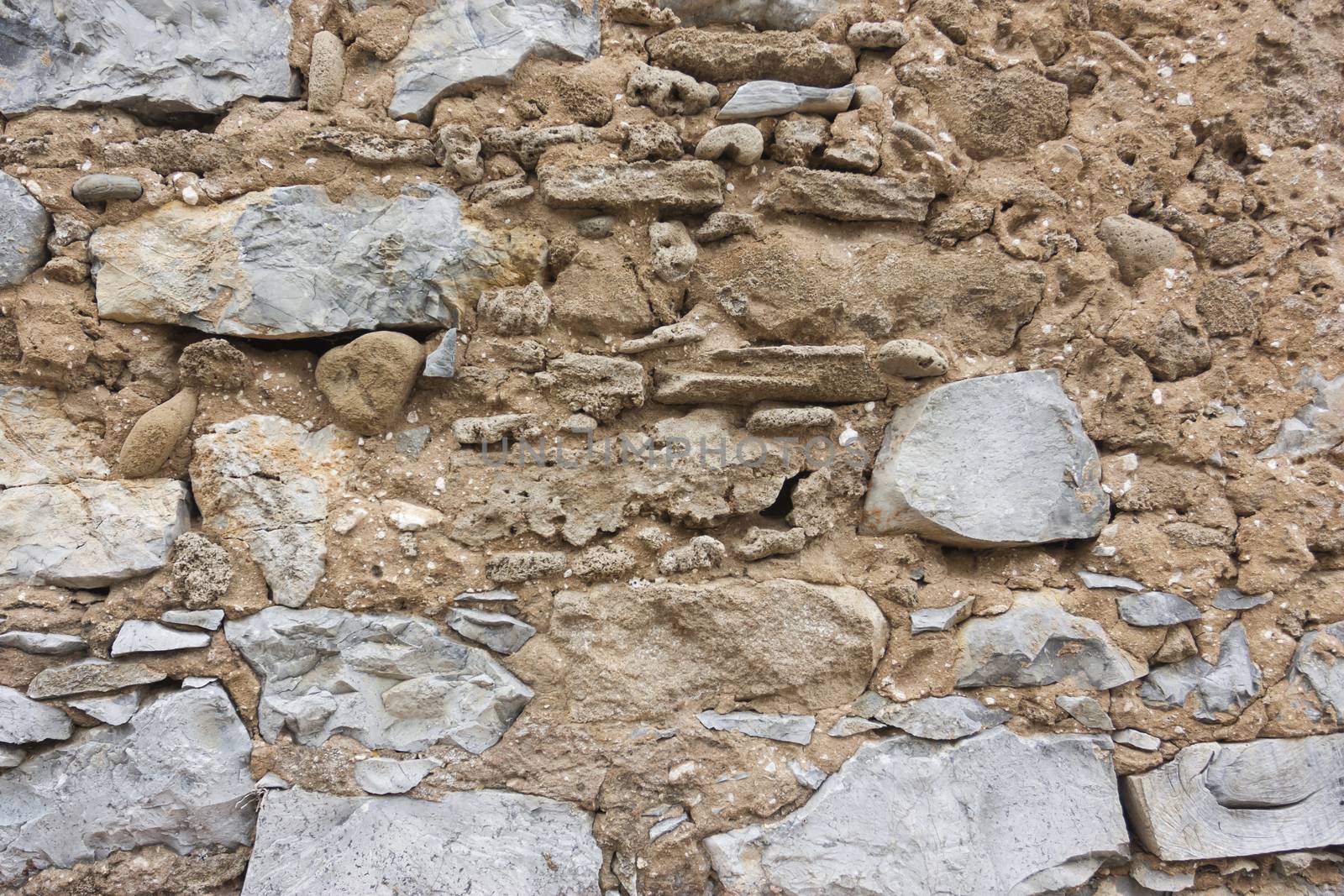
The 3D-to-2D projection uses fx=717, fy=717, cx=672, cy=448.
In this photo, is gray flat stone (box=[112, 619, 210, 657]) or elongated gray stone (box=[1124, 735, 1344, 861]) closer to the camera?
gray flat stone (box=[112, 619, 210, 657])

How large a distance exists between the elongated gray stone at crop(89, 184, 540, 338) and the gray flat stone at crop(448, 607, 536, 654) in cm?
67

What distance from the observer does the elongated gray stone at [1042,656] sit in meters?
1.63

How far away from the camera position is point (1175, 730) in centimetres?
164

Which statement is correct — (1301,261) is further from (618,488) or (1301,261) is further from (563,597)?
(563,597)

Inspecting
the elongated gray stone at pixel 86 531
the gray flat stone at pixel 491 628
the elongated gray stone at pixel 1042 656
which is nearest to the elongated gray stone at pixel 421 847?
the gray flat stone at pixel 491 628

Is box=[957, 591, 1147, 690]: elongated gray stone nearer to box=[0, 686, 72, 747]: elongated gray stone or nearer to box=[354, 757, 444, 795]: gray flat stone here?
box=[354, 757, 444, 795]: gray flat stone

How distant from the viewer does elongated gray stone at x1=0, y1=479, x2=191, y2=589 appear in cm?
150

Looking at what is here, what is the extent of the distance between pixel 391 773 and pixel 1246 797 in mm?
1903

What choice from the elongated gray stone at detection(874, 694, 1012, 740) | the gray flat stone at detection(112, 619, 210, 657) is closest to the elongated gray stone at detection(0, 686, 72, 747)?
the gray flat stone at detection(112, 619, 210, 657)

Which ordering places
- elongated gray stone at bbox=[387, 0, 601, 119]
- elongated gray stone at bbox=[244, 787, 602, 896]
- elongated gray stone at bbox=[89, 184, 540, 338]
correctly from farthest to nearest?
elongated gray stone at bbox=[387, 0, 601, 119] → elongated gray stone at bbox=[89, 184, 540, 338] → elongated gray stone at bbox=[244, 787, 602, 896]

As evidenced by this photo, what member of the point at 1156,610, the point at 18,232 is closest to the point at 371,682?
the point at 18,232

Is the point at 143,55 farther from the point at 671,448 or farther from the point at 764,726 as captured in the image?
the point at 764,726

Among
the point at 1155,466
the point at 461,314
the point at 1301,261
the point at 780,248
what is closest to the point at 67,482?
the point at 461,314

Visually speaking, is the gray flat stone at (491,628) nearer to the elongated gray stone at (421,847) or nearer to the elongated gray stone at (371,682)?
the elongated gray stone at (371,682)
